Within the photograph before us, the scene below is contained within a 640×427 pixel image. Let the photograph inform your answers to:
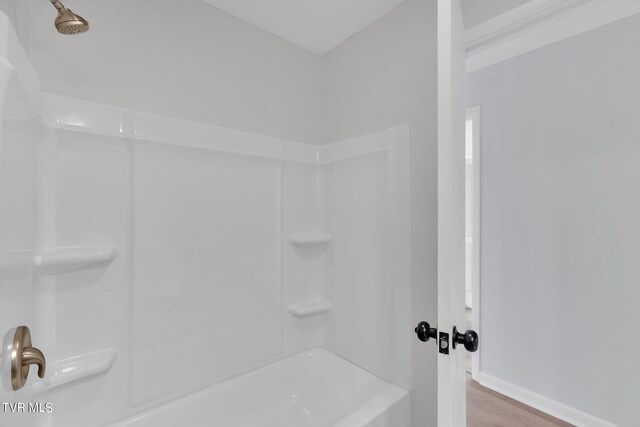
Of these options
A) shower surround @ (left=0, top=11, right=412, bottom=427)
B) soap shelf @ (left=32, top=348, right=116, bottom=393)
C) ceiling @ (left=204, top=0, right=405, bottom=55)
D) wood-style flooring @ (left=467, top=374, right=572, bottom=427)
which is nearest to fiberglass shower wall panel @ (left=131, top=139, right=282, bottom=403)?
shower surround @ (left=0, top=11, right=412, bottom=427)

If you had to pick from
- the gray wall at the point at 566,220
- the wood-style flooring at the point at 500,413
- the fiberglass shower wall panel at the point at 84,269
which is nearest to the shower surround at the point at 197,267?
the fiberglass shower wall panel at the point at 84,269

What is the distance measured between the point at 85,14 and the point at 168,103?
42 centimetres

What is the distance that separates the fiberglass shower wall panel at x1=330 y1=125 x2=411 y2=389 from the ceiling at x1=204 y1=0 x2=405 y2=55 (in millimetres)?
653

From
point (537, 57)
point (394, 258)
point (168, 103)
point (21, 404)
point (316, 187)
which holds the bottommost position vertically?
point (21, 404)

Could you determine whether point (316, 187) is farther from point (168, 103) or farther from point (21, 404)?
point (21, 404)

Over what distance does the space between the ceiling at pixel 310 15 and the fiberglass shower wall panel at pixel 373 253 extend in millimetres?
653

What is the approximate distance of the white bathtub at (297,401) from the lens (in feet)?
4.29

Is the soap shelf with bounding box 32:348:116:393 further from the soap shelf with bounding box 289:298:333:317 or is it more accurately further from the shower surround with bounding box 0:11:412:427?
the soap shelf with bounding box 289:298:333:317

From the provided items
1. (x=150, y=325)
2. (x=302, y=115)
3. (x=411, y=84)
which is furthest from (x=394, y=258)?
(x=150, y=325)

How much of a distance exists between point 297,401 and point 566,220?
2.16m

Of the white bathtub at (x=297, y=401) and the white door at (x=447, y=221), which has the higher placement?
the white door at (x=447, y=221)

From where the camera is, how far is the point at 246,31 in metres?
1.66


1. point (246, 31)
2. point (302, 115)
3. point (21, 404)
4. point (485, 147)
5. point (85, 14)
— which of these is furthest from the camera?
point (485, 147)

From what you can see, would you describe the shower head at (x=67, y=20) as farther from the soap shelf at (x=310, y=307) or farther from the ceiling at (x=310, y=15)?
the soap shelf at (x=310, y=307)
